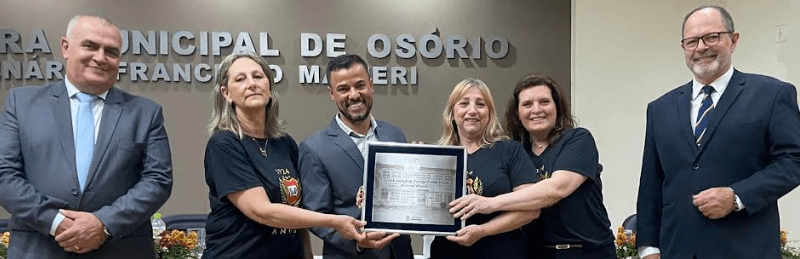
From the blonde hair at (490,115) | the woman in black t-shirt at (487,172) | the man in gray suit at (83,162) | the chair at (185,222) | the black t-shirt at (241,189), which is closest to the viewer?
the man in gray suit at (83,162)

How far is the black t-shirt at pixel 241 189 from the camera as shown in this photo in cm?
288

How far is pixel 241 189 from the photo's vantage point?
9.35ft

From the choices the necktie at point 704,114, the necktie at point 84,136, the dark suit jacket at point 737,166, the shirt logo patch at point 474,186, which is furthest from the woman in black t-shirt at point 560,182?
the necktie at point 84,136

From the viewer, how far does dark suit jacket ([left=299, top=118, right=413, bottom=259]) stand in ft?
9.69

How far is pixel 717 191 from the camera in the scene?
2.80 m

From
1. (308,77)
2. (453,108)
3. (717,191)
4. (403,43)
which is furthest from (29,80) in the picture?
(717,191)

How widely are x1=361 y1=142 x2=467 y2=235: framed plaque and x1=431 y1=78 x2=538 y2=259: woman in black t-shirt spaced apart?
4.7 inches

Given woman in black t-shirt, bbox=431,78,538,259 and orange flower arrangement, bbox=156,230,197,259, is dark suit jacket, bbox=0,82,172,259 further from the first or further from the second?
woman in black t-shirt, bbox=431,78,538,259

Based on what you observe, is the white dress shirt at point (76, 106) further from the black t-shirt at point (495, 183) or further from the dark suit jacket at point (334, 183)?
the black t-shirt at point (495, 183)

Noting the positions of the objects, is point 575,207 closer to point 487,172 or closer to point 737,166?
point 487,172

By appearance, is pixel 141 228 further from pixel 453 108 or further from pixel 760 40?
pixel 760 40

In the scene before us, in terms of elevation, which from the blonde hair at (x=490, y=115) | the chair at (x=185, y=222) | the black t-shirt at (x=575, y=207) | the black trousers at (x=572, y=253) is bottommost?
the chair at (x=185, y=222)

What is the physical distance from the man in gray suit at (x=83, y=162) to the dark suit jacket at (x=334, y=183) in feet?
1.89

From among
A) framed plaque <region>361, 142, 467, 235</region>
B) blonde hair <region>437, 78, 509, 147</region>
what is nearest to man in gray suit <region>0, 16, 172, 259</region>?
framed plaque <region>361, 142, 467, 235</region>
